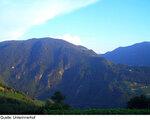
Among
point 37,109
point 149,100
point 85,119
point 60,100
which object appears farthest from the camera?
point 60,100

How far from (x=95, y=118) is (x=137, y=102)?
77.0 m

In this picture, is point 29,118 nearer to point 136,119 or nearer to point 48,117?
point 48,117

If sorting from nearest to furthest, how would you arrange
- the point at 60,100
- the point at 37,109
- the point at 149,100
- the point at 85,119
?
the point at 85,119
the point at 37,109
the point at 149,100
the point at 60,100

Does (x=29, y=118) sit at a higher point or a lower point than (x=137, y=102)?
higher

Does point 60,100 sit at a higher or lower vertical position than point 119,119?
lower

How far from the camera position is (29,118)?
23688 mm

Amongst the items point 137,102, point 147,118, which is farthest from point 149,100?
point 147,118

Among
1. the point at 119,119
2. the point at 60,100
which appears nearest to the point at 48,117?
the point at 119,119

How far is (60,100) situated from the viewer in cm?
14775

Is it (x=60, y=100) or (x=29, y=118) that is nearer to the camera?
(x=29, y=118)

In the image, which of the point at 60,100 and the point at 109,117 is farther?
the point at 60,100

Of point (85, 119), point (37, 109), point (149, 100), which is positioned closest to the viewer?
point (85, 119)

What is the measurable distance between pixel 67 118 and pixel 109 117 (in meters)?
2.50

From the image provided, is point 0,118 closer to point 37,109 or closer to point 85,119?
point 85,119
